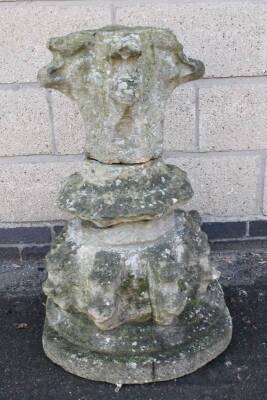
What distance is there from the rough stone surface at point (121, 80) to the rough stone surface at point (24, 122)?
73 cm

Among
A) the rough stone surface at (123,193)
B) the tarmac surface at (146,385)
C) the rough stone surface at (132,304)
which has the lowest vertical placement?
the tarmac surface at (146,385)

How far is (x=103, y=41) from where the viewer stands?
171cm

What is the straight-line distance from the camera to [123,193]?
184 cm

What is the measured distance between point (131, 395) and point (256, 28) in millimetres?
1590

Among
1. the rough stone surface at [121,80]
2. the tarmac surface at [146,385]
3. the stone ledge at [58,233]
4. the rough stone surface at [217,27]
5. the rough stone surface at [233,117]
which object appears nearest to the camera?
the rough stone surface at [121,80]

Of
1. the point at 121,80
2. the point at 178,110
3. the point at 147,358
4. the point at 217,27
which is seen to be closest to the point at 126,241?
the point at 147,358

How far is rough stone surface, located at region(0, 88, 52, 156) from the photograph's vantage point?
2541 millimetres

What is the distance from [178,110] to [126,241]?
0.87 m

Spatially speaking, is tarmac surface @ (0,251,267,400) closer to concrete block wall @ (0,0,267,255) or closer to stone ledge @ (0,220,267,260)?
stone ledge @ (0,220,267,260)

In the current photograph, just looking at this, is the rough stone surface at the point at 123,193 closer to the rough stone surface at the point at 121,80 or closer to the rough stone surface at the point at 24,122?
the rough stone surface at the point at 121,80

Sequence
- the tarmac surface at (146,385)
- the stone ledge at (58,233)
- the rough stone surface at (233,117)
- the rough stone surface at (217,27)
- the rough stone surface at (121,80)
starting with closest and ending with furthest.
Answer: the rough stone surface at (121,80), the tarmac surface at (146,385), the rough stone surface at (217,27), the rough stone surface at (233,117), the stone ledge at (58,233)

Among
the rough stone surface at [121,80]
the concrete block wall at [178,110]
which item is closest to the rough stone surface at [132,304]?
the rough stone surface at [121,80]

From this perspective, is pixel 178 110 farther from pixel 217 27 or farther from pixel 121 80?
pixel 121 80

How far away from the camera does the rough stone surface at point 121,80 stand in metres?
1.71
